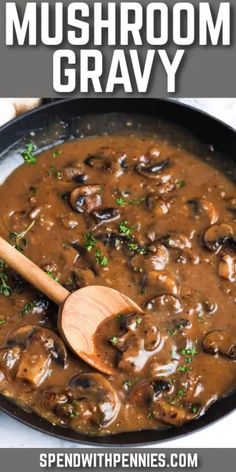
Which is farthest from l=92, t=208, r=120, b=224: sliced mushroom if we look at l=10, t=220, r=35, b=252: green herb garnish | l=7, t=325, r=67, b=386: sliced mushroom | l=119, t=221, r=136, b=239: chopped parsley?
l=7, t=325, r=67, b=386: sliced mushroom

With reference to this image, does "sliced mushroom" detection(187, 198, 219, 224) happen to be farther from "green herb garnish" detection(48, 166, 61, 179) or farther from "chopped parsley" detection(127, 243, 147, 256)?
"green herb garnish" detection(48, 166, 61, 179)

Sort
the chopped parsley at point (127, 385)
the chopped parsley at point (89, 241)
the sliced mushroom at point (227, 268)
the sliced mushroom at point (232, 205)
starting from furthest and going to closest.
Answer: the sliced mushroom at point (232, 205), the chopped parsley at point (89, 241), the sliced mushroom at point (227, 268), the chopped parsley at point (127, 385)

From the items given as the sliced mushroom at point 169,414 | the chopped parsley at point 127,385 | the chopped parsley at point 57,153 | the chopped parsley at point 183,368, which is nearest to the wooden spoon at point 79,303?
the chopped parsley at point 127,385

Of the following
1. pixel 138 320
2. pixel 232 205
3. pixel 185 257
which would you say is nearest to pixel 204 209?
pixel 232 205

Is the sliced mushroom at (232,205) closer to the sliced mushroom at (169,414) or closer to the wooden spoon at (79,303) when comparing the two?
the wooden spoon at (79,303)

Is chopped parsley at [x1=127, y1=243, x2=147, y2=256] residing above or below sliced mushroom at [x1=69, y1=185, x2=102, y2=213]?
below

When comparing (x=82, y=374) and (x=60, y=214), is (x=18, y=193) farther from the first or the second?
(x=82, y=374)
